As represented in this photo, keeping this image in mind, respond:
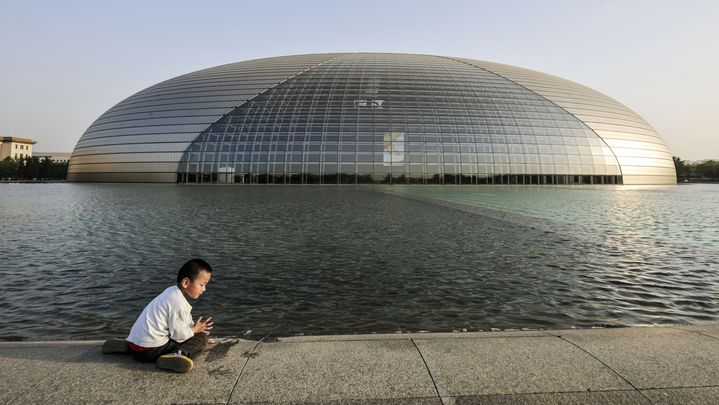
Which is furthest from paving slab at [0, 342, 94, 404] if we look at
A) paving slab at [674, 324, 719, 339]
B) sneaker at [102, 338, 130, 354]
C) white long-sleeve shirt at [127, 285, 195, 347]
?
paving slab at [674, 324, 719, 339]

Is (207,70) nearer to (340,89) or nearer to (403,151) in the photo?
(340,89)

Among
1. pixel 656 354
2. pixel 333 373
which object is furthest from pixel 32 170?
pixel 656 354

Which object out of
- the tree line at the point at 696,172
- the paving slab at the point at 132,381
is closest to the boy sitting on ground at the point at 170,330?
the paving slab at the point at 132,381

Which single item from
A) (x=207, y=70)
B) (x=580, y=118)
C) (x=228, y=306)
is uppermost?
(x=207, y=70)

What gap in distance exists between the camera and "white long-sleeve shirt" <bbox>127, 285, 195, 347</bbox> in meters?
4.63

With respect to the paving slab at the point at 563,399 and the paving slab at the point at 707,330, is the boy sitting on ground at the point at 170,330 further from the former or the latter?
the paving slab at the point at 707,330

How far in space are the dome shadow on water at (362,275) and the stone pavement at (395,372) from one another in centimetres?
136

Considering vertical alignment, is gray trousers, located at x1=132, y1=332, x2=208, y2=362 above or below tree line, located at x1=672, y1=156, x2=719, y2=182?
below

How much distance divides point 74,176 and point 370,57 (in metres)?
51.7

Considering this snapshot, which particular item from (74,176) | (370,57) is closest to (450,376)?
(370,57)

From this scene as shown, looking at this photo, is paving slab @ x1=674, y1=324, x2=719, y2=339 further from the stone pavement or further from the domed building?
the domed building

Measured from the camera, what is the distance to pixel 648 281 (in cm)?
892

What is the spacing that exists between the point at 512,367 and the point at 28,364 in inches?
189

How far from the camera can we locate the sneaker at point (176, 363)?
4.32 metres
